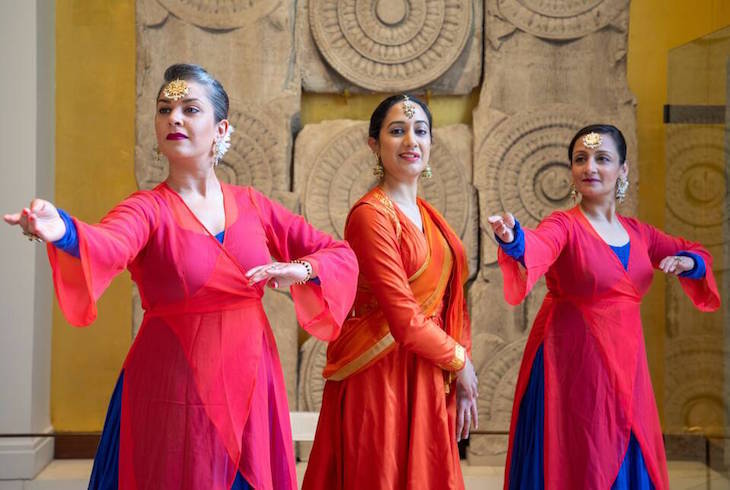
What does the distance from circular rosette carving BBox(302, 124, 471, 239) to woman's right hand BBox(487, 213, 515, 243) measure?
66.0 inches

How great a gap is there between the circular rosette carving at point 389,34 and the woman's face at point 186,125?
203cm

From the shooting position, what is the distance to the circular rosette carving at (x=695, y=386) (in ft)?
11.4

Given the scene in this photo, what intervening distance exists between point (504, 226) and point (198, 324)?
0.96 metres

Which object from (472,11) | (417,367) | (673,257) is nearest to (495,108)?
(472,11)

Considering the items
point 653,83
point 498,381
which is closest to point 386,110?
point 498,381

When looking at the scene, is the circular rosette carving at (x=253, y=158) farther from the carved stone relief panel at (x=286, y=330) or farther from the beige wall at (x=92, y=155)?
the carved stone relief panel at (x=286, y=330)

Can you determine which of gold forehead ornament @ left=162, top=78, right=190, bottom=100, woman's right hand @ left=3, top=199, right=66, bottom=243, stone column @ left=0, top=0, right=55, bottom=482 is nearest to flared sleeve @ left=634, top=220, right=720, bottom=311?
gold forehead ornament @ left=162, top=78, right=190, bottom=100

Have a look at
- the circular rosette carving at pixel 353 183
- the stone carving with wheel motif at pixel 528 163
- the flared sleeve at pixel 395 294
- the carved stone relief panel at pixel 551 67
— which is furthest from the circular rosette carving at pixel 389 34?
the flared sleeve at pixel 395 294

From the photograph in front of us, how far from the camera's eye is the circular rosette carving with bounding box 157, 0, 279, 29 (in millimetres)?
4121

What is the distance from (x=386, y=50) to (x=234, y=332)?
7.96ft

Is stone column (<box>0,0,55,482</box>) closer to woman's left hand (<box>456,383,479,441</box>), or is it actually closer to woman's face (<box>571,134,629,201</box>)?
woman's left hand (<box>456,383,479,441</box>)

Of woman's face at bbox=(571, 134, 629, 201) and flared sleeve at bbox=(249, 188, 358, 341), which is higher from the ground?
woman's face at bbox=(571, 134, 629, 201)

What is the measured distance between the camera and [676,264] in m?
2.93

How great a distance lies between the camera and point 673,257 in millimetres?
2930
